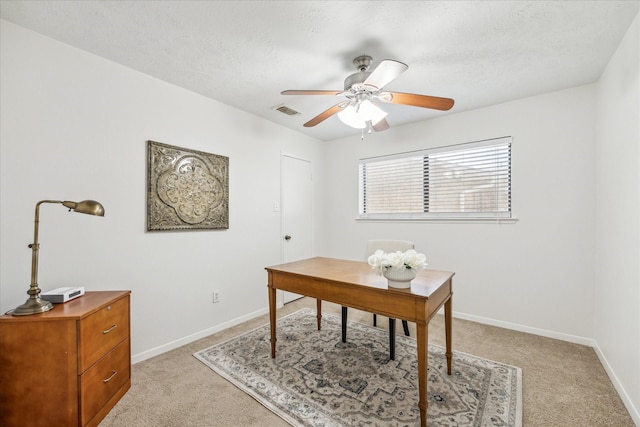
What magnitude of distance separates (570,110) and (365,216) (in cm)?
240

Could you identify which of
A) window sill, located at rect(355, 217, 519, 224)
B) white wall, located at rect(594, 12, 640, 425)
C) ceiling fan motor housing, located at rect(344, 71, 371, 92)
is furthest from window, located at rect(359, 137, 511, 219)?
ceiling fan motor housing, located at rect(344, 71, 371, 92)

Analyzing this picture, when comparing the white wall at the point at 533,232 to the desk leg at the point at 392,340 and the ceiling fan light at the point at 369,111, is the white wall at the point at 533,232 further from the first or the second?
the ceiling fan light at the point at 369,111

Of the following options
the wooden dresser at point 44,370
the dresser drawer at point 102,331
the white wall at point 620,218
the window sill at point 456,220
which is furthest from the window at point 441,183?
the wooden dresser at point 44,370

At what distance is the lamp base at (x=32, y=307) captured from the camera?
1.46 meters

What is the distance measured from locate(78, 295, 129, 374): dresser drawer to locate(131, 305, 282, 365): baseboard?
0.50 m

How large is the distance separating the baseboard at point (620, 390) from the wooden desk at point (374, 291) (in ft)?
3.14

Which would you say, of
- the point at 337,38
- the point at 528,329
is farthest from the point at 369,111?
the point at 528,329

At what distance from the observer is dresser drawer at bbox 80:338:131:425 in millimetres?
1478

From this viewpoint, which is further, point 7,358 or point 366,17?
point 366,17

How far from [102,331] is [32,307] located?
358 millimetres

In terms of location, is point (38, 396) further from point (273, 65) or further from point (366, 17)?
point (366, 17)

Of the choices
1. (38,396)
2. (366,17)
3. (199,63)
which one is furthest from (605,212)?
(38,396)

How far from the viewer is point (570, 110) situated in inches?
101

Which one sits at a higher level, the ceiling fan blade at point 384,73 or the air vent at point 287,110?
the air vent at point 287,110
